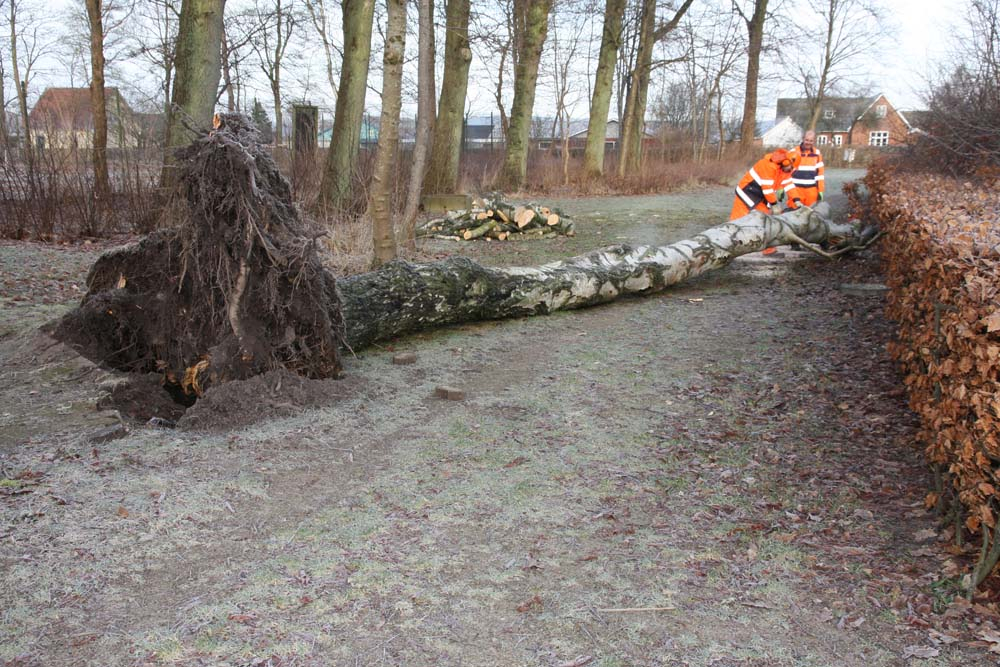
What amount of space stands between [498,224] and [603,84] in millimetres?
10674

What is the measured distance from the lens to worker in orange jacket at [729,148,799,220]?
10055 mm

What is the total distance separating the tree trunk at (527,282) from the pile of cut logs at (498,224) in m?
3.94

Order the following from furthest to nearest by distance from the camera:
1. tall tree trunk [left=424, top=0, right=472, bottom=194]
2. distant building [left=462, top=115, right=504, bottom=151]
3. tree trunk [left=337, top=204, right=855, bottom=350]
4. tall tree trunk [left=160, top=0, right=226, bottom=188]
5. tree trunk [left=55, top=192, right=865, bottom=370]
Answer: distant building [left=462, top=115, right=504, bottom=151] → tall tree trunk [left=424, top=0, right=472, bottom=194] → tall tree trunk [left=160, top=0, right=226, bottom=188] → tree trunk [left=337, top=204, right=855, bottom=350] → tree trunk [left=55, top=192, right=865, bottom=370]

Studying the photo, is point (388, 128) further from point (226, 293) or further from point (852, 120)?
point (852, 120)

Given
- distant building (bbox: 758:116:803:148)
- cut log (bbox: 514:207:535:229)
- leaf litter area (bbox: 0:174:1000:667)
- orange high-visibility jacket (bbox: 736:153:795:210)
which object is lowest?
leaf litter area (bbox: 0:174:1000:667)

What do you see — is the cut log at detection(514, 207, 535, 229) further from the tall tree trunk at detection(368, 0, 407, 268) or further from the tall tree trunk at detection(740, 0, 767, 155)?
the tall tree trunk at detection(740, 0, 767, 155)

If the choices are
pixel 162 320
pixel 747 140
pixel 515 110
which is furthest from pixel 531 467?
pixel 747 140

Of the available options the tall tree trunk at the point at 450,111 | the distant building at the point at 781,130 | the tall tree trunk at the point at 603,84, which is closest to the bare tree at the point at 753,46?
the tall tree trunk at the point at 603,84

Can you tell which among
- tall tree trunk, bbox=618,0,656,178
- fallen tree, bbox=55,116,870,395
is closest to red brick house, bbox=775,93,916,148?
tall tree trunk, bbox=618,0,656,178

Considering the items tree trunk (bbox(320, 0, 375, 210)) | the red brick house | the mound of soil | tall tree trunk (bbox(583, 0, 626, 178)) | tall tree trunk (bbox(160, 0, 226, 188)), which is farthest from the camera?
the red brick house

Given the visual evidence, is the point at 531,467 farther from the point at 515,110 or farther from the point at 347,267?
the point at 515,110

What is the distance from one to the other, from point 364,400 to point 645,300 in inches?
158

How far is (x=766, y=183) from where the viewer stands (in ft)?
33.2

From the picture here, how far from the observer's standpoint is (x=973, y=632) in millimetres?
2500
